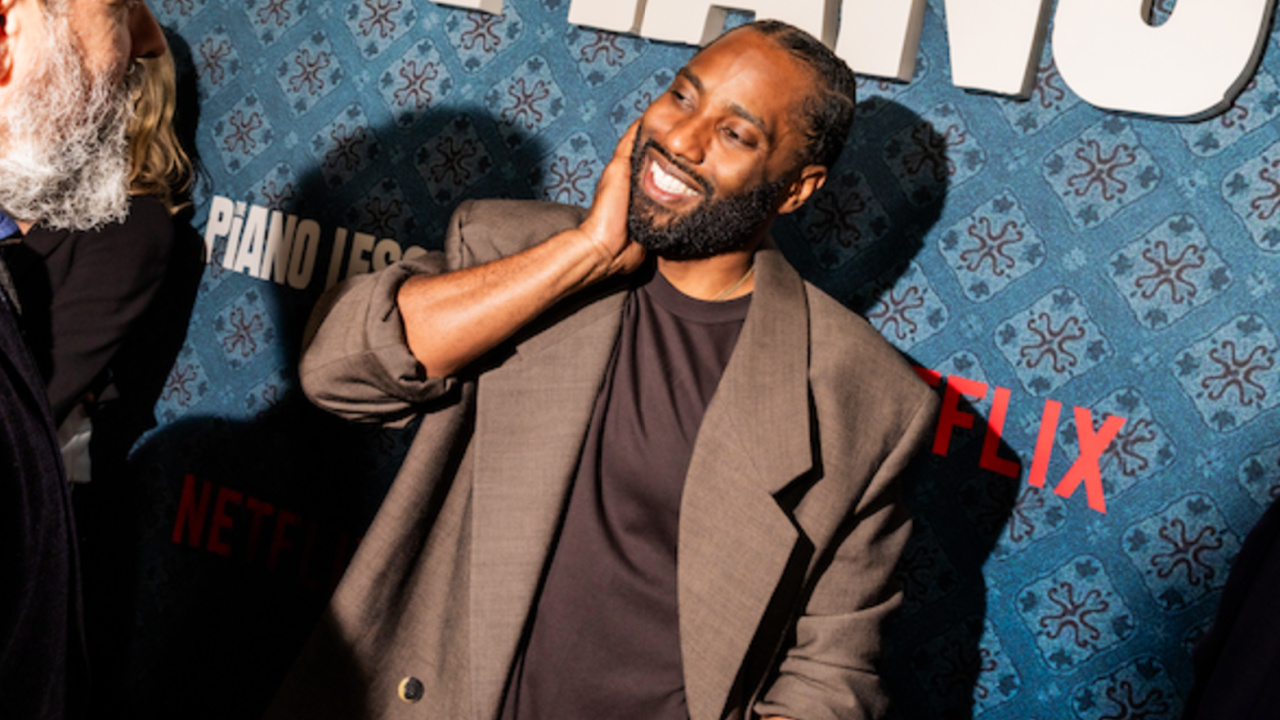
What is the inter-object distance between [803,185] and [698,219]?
0.30 m

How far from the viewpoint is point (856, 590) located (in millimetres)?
1564

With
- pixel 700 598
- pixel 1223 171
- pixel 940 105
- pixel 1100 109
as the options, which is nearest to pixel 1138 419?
pixel 1223 171

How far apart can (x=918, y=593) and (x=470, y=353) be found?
1.33 m

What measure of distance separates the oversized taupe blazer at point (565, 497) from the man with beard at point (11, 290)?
16.9 inches

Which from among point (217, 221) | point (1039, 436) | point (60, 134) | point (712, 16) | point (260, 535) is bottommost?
point (1039, 436)

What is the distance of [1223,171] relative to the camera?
1795 mm

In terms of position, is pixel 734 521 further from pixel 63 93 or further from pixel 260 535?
pixel 260 535

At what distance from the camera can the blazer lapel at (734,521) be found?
1.46m

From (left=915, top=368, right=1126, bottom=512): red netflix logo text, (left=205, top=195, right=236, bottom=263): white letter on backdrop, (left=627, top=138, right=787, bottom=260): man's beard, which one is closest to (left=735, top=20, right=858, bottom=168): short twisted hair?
(left=627, top=138, right=787, bottom=260): man's beard

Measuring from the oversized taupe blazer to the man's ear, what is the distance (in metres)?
0.18

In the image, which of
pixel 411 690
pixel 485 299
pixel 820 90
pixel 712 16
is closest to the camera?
pixel 485 299

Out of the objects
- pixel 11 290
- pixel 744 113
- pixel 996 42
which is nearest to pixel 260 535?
pixel 11 290

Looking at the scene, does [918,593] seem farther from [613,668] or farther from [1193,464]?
[613,668]

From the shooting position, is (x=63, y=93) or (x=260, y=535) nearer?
(x=63, y=93)
